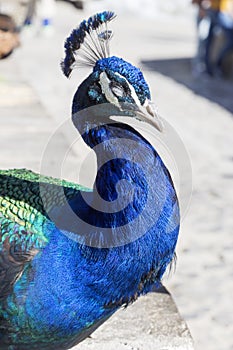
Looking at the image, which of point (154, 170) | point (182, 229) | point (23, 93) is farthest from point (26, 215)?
point (23, 93)

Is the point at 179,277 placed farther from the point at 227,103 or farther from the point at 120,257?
the point at 227,103

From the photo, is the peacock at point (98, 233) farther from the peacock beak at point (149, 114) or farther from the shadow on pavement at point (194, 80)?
the shadow on pavement at point (194, 80)

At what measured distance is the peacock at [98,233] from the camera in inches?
64.2

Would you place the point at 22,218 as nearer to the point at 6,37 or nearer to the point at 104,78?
the point at 104,78

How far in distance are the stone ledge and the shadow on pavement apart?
177 inches

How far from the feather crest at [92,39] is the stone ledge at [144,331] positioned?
0.87m

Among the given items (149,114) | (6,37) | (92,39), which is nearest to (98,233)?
(149,114)

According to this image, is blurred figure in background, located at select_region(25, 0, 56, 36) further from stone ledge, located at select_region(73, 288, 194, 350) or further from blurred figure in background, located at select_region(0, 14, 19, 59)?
stone ledge, located at select_region(73, 288, 194, 350)

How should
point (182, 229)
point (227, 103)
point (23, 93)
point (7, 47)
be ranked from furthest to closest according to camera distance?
point (227, 103) → point (23, 93) → point (7, 47) → point (182, 229)

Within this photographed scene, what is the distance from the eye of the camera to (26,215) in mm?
1749

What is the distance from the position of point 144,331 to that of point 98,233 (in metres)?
0.61

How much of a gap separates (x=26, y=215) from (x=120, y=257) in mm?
279

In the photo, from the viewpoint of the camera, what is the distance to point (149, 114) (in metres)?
1.63

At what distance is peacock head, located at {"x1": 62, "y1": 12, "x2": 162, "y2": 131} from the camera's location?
1635 mm
